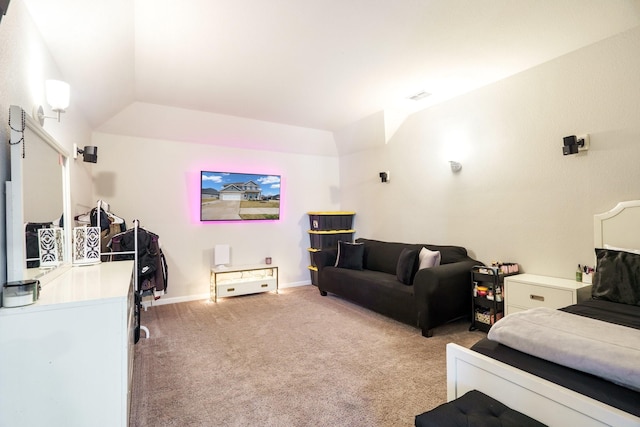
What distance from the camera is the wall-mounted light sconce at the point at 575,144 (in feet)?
8.91

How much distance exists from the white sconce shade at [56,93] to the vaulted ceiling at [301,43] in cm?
34

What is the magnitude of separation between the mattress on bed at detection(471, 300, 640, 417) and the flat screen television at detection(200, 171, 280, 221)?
3956 millimetres

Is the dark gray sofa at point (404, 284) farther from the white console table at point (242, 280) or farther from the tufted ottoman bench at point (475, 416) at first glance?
the tufted ottoman bench at point (475, 416)

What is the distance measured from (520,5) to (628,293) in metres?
2.10

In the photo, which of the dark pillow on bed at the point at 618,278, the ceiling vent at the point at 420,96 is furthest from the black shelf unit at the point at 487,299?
the ceiling vent at the point at 420,96

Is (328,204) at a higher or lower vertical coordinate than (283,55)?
lower

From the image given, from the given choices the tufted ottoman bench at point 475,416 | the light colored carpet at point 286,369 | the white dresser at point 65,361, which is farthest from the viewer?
the light colored carpet at point 286,369

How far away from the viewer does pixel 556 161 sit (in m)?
2.93

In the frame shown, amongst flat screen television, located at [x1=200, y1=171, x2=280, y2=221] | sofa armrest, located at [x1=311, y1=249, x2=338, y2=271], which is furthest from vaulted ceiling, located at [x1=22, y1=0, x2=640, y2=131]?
sofa armrest, located at [x1=311, y1=249, x2=338, y2=271]

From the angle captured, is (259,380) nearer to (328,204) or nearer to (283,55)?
(283,55)

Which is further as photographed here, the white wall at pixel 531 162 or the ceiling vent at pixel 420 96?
the ceiling vent at pixel 420 96

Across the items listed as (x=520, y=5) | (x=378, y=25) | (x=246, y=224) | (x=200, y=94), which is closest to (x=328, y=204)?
(x=246, y=224)

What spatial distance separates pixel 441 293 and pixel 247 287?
281 cm

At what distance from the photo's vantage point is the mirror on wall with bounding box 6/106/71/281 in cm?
146
